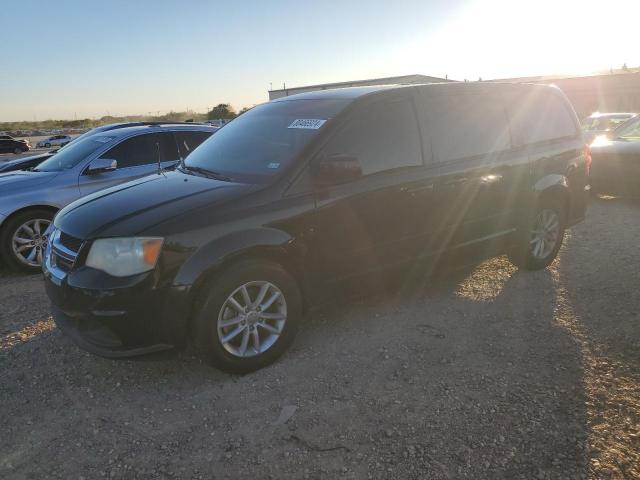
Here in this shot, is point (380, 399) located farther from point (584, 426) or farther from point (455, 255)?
point (455, 255)

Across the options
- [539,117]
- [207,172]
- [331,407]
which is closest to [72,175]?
[207,172]

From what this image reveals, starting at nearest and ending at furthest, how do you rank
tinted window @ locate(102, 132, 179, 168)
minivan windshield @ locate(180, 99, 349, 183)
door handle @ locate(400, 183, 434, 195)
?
minivan windshield @ locate(180, 99, 349, 183) → door handle @ locate(400, 183, 434, 195) → tinted window @ locate(102, 132, 179, 168)

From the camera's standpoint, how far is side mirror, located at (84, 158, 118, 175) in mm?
5656

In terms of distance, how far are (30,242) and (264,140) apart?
3421mm

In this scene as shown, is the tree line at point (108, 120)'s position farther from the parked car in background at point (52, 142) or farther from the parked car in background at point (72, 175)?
the parked car in background at point (72, 175)

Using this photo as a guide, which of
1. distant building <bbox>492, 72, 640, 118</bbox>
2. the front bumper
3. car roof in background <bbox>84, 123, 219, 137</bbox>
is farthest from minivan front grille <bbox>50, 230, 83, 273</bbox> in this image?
distant building <bbox>492, 72, 640, 118</bbox>

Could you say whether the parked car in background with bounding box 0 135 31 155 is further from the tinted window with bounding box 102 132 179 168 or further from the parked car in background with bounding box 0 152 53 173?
the tinted window with bounding box 102 132 179 168

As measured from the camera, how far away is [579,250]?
19.0 feet

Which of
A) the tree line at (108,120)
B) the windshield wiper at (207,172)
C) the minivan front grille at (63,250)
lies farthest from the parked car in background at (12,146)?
the minivan front grille at (63,250)

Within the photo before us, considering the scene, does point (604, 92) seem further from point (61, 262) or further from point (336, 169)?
point (61, 262)

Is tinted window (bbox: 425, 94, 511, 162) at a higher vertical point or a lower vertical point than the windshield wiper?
higher

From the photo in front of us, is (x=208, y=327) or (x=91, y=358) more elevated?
(x=208, y=327)

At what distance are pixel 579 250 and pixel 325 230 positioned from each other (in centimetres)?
394

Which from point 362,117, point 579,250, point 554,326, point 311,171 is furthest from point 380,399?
point 579,250
